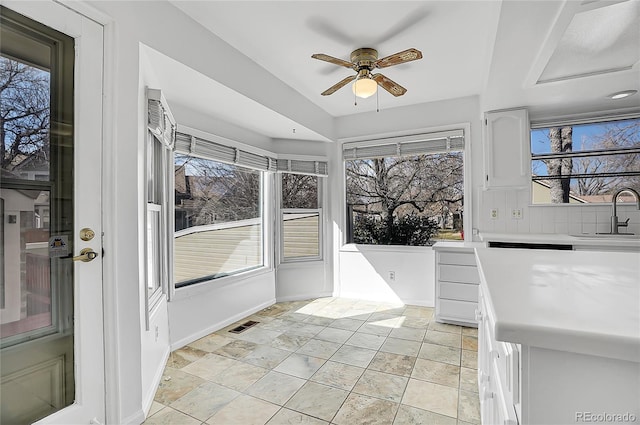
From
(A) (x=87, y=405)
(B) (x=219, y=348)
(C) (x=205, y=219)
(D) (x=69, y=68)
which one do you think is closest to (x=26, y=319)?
(A) (x=87, y=405)

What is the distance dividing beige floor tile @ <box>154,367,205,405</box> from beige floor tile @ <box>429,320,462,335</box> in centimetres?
217

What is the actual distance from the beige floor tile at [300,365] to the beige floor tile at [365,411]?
0.41 m

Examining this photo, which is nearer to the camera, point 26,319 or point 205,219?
point 26,319

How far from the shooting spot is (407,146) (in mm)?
3865

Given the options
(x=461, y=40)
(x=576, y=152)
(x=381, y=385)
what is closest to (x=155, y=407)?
(x=381, y=385)

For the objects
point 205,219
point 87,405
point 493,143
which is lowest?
point 87,405

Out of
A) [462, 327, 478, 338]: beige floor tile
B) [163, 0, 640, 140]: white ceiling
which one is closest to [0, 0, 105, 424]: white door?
[163, 0, 640, 140]: white ceiling

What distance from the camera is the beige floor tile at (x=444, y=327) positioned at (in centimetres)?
306

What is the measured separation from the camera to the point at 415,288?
3.84 meters

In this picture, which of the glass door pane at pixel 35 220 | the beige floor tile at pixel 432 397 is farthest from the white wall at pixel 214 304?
the beige floor tile at pixel 432 397

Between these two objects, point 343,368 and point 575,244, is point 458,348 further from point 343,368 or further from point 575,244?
point 575,244

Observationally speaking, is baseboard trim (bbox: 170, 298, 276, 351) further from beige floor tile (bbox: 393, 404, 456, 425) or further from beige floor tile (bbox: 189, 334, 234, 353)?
beige floor tile (bbox: 393, 404, 456, 425)

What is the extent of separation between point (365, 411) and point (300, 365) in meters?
0.69

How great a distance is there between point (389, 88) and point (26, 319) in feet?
9.03
